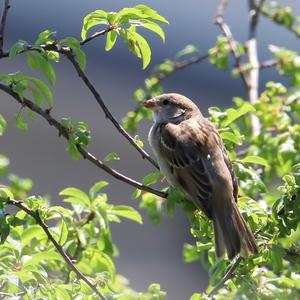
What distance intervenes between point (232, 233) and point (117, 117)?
7202 millimetres

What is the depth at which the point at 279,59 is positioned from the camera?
496cm

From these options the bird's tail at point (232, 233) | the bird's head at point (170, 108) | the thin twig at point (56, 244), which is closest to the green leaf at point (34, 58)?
the thin twig at point (56, 244)

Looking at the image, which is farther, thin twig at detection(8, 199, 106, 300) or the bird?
the bird

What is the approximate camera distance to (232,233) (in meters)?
3.45

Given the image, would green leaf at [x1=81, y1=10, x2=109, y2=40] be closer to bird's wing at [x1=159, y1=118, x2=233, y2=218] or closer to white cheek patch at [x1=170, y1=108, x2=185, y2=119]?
bird's wing at [x1=159, y1=118, x2=233, y2=218]

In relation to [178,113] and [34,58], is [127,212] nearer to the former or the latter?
[34,58]

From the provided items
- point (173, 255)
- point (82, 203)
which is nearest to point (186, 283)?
point (173, 255)

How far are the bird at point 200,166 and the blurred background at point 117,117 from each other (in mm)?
3376

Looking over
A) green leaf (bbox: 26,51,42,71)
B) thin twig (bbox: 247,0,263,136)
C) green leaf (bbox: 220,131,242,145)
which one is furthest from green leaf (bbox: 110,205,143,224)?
thin twig (bbox: 247,0,263,136)

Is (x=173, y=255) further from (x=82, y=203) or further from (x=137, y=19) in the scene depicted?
(x=137, y=19)

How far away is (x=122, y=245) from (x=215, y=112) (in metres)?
5.55

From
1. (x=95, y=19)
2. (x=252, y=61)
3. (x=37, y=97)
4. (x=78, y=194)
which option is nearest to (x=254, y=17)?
(x=252, y=61)

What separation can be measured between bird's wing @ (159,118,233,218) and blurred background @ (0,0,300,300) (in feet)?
12.2

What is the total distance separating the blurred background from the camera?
29.3ft
